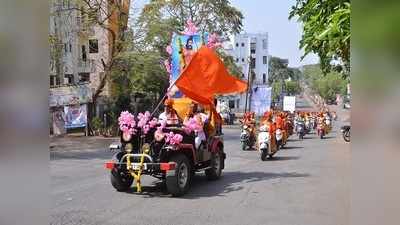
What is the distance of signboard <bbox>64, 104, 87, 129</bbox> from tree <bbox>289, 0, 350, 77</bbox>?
20.3 m

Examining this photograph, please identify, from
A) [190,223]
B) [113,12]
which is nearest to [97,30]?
[113,12]

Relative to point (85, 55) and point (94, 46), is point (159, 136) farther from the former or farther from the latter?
point (85, 55)

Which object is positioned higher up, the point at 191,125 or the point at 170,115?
the point at 170,115

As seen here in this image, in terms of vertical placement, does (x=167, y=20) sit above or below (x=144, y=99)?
above

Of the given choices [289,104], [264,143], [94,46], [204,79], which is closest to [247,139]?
[264,143]

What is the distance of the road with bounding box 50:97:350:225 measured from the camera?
633cm

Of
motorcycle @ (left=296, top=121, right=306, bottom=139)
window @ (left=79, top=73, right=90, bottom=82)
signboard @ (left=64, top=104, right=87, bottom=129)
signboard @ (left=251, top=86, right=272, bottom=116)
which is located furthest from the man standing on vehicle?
window @ (left=79, top=73, right=90, bottom=82)

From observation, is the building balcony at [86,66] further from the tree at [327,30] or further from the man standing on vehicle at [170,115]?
the tree at [327,30]

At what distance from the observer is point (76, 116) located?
2309cm

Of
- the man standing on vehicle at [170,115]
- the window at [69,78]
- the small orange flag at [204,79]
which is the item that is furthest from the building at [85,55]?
the small orange flag at [204,79]

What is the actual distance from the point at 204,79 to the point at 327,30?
18.6 feet
